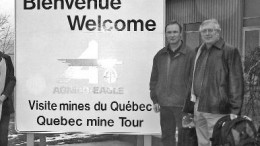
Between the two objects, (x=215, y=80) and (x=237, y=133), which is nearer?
(x=237, y=133)

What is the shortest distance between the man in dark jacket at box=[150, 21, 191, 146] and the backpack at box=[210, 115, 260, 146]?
73 cm

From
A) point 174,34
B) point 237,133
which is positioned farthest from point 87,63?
point 237,133

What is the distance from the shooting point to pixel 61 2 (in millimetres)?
4230

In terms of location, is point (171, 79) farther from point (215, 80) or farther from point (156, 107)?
point (215, 80)

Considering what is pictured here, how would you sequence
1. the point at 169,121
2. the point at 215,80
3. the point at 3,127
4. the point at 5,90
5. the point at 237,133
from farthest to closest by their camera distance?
the point at 3,127 < the point at 5,90 < the point at 169,121 < the point at 215,80 < the point at 237,133

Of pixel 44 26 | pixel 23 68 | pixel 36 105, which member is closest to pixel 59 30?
pixel 44 26

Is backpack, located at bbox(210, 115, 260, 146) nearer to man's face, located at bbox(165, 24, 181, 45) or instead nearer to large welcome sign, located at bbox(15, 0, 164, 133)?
Answer: man's face, located at bbox(165, 24, 181, 45)

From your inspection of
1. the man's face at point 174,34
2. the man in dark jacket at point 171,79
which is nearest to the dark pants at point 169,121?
the man in dark jacket at point 171,79

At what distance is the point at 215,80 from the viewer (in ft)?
11.0

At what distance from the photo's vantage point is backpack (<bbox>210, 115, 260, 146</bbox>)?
305 centimetres

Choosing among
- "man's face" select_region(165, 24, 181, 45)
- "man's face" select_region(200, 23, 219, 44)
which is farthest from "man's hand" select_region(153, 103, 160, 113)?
"man's face" select_region(200, 23, 219, 44)

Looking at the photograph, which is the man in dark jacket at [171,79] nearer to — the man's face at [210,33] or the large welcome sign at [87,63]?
the large welcome sign at [87,63]

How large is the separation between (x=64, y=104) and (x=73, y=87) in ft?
0.71

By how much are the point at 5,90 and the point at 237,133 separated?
2498mm
